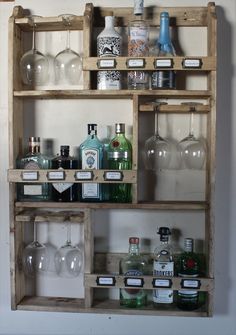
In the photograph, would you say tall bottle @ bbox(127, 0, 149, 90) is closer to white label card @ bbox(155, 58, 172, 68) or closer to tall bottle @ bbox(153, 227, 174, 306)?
→ white label card @ bbox(155, 58, 172, 68)

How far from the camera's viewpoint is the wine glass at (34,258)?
1512mm

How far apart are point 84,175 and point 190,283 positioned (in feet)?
1.59

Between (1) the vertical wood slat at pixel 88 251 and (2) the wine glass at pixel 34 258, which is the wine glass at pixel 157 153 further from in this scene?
(2) the wine glass at pixel 34 258

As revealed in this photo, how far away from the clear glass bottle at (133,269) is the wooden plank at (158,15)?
78cm

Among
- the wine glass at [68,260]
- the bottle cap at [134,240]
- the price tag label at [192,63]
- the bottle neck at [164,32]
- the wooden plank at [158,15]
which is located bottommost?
the wine glass at [68,260]

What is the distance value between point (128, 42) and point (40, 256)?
80 centimetres

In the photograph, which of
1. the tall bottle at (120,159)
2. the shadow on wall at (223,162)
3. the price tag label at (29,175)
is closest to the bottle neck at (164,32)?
the shadow on wall at (223,162)

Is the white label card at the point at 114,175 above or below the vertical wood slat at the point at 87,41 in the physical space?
below

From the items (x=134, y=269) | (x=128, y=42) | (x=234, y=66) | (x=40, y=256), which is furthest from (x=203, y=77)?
(x=40, y=256)

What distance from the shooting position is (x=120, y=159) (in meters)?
1.46

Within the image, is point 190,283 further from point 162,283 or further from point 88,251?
point 88,251

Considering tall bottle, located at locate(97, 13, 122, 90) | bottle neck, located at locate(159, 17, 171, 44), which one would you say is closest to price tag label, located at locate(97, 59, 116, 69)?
tall bottle, located at locate(97, 13, 122, 90)

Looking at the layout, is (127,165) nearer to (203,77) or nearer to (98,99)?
(98,99)

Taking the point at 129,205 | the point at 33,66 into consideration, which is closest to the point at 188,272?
the point at 129,205
